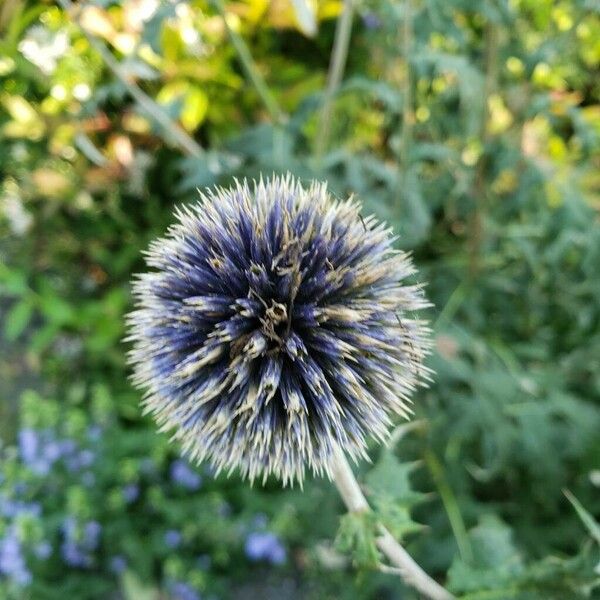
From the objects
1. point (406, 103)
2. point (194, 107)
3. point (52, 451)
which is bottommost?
point (52, 451)

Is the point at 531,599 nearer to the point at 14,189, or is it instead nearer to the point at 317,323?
the point at 317,323

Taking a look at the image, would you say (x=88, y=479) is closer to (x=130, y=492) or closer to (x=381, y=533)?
(x=130, y=492)

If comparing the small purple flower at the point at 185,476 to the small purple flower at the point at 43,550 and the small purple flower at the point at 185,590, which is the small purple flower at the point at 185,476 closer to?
the small purple flower at the point at 185,590

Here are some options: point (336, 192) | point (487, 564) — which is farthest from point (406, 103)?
point (487, 564)

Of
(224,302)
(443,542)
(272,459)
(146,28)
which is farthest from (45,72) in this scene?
(443,542)

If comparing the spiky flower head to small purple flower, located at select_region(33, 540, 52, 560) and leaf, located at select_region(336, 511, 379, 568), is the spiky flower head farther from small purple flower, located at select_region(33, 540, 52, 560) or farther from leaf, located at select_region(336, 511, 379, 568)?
small purple flower, located at select_region(33, 540, 52, 560)

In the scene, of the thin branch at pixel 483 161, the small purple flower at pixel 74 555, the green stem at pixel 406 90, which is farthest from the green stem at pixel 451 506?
the small purple flower at pixel 74 555

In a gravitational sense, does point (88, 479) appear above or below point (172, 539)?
above
